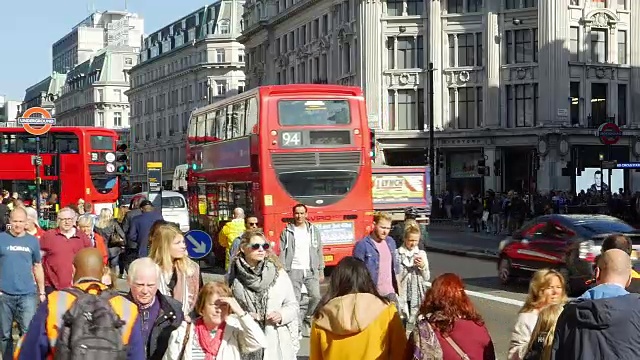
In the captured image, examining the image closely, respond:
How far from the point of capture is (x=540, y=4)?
2248 inches

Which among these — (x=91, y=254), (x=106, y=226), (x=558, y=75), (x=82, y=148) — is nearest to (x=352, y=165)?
(x=106, y=226)

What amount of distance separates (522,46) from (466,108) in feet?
15.7

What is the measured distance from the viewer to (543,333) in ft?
19.7

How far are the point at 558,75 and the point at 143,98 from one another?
69.5 m

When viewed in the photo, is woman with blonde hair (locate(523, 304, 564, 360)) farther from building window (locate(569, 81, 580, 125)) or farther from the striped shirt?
building window (locate(569, 81, 580, 125))

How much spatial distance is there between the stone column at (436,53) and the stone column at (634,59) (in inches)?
413

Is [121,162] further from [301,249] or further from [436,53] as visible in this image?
[436,53]

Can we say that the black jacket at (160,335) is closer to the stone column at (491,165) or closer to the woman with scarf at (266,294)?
the woman with scarf at (266,294)

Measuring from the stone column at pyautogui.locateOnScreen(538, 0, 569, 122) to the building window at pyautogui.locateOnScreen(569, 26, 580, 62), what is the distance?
0.63 m

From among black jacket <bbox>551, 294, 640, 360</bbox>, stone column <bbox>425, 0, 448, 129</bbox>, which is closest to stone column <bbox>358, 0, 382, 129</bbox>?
stone column <bbox>425, 0, 448, 129</bbox>

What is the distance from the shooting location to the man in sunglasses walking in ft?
40.3

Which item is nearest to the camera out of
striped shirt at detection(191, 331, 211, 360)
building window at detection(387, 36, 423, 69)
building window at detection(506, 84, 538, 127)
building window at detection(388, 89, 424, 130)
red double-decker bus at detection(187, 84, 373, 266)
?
striped shirt at detection(191, 331, 211, 360)

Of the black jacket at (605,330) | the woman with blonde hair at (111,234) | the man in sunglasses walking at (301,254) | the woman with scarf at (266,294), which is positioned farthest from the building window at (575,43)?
the black jacket at (605,330)

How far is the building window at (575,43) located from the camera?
57.6 meters
